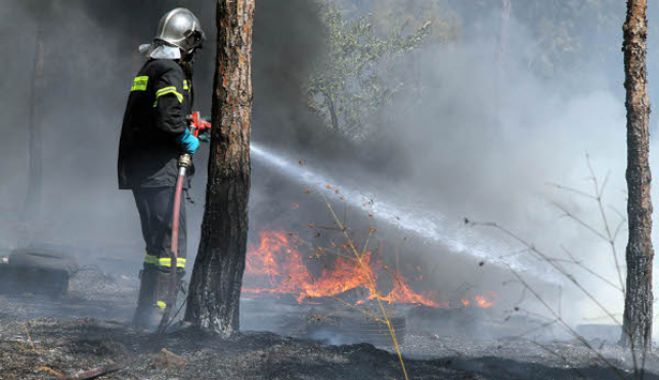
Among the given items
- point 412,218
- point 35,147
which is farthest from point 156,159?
point 35,147

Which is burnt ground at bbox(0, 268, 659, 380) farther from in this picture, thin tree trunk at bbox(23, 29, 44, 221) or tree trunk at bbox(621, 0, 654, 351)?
thin tree trunk at bbox(23, 29, 44, 221)

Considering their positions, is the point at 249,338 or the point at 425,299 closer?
the point at 249,338

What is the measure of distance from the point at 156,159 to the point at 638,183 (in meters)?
4.30

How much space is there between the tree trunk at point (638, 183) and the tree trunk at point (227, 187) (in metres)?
3.81

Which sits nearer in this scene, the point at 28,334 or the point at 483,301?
the point at 28,334

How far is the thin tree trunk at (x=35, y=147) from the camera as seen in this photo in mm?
15312

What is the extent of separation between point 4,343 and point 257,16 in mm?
12577

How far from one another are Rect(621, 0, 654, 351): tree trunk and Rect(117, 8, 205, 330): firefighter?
13.3 ft

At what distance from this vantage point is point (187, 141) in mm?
4953

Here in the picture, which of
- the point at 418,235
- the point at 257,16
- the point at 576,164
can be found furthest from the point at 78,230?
the point at 576,164

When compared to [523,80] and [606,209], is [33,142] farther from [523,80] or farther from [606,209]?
[523,80]

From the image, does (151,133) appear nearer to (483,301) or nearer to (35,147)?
(483,301)

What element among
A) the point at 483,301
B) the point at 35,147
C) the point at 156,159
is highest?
the point at 35,147

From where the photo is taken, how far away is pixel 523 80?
38719 millimetres
